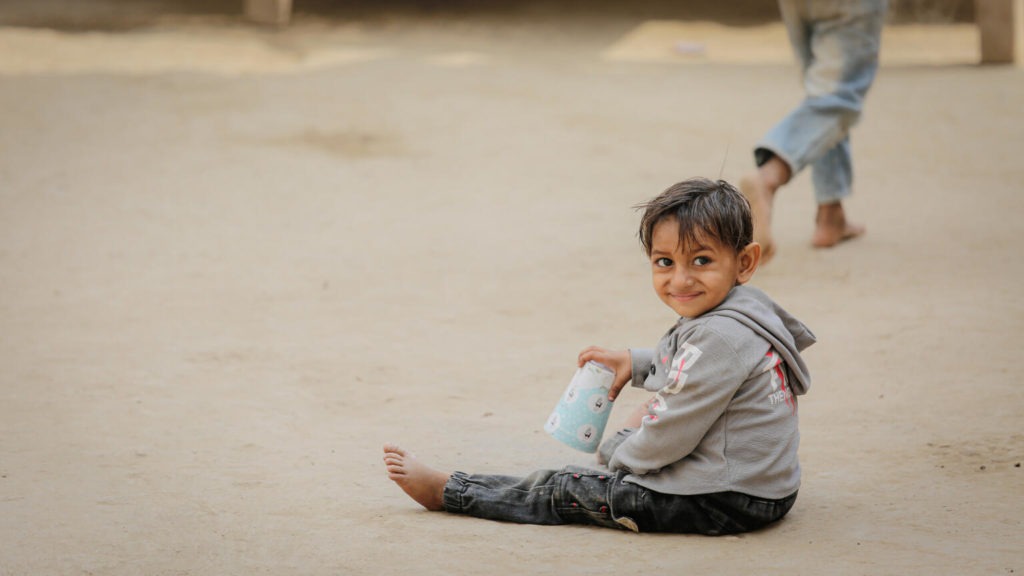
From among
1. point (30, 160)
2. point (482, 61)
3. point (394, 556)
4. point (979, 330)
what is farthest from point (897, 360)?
point (482, 61)

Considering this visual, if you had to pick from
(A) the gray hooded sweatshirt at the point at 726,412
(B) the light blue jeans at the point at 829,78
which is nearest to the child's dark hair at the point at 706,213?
(A) the gray hooded sweatshirt at the point at 726,412

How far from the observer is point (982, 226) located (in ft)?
15.2

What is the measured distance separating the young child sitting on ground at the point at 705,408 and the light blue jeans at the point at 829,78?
182cm

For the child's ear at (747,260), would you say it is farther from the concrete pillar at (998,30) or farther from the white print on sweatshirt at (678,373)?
the concrete pillar at (998,30)

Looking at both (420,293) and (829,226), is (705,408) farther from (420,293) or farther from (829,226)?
(829,226)

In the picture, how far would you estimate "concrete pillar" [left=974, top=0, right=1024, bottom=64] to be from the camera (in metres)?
7.32

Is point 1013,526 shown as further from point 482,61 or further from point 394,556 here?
point 482,61

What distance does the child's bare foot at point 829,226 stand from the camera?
4512 millimetres

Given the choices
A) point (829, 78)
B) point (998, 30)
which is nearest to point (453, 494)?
point (829, 78)

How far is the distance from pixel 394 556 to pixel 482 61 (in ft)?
19.5

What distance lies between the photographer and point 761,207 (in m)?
3.81

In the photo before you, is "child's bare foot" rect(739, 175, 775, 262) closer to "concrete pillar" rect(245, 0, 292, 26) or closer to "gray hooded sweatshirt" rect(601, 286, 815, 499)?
"gray hooded sweatshirt" rect(601, 286, 815, 499)

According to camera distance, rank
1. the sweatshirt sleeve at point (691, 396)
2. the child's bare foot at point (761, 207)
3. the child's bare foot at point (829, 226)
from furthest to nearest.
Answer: the child's bare foot at point (829, 226)
the child's bare foot at point (761, 207)
the sweatshirt sleeve at point (691, 396)

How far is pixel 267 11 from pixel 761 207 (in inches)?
229
